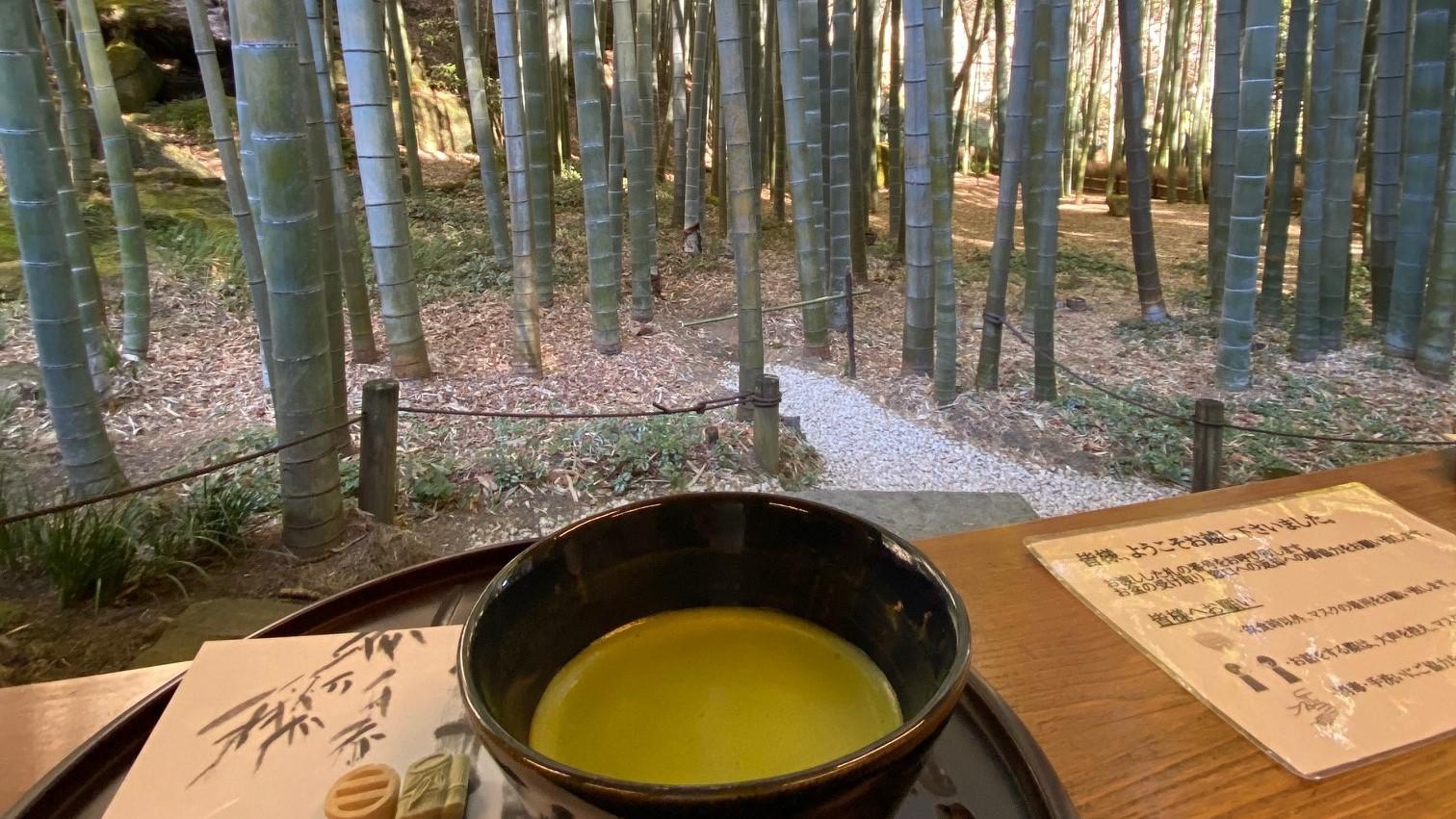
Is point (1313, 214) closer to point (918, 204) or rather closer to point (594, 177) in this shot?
point (918, 204)

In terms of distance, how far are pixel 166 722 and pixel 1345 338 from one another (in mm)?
4553

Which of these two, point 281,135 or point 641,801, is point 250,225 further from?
point 641,801

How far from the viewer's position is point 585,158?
326 centimetres

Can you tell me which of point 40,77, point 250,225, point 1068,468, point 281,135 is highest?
point 40,77

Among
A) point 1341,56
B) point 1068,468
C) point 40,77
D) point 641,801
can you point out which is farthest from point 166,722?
point 1341,56

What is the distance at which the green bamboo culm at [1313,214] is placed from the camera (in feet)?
10.9

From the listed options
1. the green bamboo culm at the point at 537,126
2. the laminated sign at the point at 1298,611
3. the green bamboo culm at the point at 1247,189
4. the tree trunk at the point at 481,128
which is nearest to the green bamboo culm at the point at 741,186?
the green bamboo culm at the point at 537,126

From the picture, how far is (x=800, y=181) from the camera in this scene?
10.5 ft

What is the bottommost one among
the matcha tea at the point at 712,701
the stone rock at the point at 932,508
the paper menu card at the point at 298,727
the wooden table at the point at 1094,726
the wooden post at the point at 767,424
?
the stone rock at the point at 932,508

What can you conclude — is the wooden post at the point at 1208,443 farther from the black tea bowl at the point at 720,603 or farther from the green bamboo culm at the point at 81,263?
the green bamboo culm at the point at 81,263

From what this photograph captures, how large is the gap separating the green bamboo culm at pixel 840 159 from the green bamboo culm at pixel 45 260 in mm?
2593

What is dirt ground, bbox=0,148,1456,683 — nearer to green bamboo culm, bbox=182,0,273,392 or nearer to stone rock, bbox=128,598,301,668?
stone rock, bbox=128,598,301,668

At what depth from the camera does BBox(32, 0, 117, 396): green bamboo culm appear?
8.18 feet

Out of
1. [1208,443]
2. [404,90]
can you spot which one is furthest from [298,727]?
[404,90]
